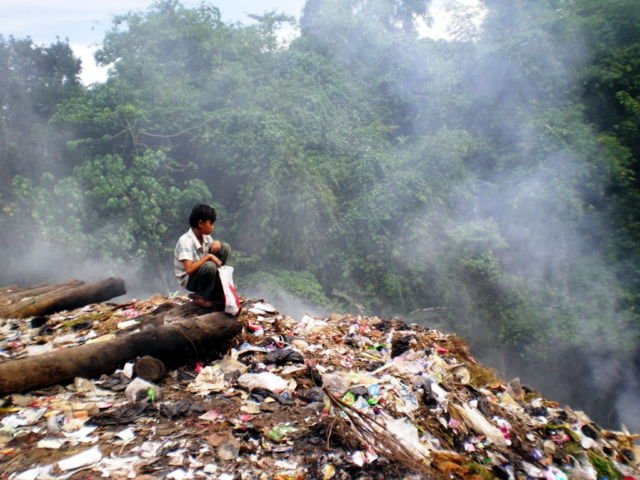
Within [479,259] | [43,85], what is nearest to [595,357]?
[479,259]

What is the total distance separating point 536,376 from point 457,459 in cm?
870

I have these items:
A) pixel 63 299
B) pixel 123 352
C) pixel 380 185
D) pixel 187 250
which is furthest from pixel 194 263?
pixel 380 185

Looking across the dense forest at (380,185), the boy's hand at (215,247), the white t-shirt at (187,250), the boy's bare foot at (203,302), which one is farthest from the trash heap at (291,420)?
the dense forest at (380,185)

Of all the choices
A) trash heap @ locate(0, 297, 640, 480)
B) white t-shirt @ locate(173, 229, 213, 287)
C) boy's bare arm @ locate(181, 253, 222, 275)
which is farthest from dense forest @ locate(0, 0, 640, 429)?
boy's bare arm @ locate(181, 253, 222, 275)

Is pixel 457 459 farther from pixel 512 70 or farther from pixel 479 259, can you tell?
pixel 512 70

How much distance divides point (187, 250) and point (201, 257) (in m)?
0.14

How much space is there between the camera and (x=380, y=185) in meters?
10.9

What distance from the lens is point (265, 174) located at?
34.1 ft

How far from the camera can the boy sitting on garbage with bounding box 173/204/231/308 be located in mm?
3545

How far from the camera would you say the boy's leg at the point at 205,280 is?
11.8ft

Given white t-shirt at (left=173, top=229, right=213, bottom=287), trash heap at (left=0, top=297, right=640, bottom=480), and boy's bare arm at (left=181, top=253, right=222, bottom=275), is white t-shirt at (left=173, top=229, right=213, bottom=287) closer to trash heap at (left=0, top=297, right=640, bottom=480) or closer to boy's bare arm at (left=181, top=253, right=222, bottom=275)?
boy's bare arm at (left=181, top=253, right=222, bottom=275)

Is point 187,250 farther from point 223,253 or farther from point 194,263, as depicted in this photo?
point 223,253

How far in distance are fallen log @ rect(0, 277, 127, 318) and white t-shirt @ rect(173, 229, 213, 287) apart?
2.01m

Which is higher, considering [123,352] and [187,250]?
[187,250]
